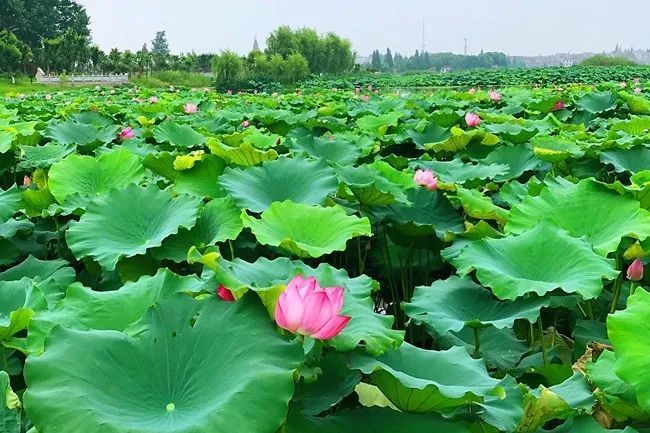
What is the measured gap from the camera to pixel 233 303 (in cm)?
82

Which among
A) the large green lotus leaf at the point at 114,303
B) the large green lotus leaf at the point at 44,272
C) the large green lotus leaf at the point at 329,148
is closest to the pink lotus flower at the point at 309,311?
the large green lotus leaf at the point at 114,303

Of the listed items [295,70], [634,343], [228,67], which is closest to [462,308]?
[634,343]

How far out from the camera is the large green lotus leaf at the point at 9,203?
5.68 ft

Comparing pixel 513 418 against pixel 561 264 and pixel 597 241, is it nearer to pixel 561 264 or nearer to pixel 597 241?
pixel 561 264

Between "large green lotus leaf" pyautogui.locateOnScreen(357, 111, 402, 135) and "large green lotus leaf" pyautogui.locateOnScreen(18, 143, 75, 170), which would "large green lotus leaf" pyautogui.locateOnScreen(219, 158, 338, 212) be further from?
"large green lotus leaf" pyautogui.locateOnScreen(357, 111, 402, 135)

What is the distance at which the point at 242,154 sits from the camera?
2039 mm

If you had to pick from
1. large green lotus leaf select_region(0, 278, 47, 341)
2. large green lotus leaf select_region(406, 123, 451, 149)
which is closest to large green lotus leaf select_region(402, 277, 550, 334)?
large green lotus leaf select_region(0, 278, 47, 341)

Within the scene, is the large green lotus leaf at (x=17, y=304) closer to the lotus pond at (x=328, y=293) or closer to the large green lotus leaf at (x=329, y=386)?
the lotus pond at (x=328, y=293)

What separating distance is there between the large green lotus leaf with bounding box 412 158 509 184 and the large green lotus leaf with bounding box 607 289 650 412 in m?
1.12

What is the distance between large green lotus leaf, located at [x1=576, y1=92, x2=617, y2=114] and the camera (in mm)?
4016

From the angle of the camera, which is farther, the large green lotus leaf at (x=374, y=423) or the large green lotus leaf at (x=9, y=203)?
the large green lotus leaf at (x=9, y=203)

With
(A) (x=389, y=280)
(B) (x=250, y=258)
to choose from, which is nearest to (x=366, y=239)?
(A) (x=389, y=280)

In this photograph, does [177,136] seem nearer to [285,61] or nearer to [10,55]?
[285,61]

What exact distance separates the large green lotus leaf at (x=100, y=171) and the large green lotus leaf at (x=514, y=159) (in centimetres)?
120
